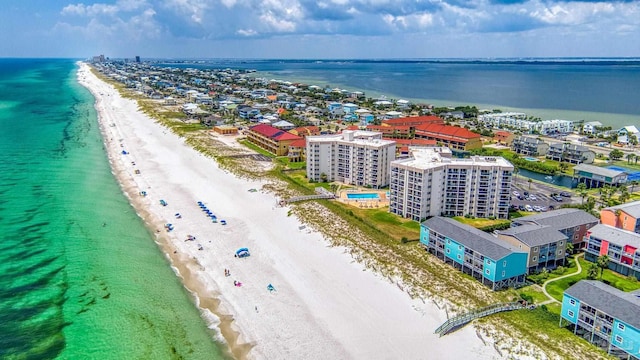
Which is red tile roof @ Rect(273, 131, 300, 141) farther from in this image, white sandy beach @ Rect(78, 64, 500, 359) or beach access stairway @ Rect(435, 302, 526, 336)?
beach access stairway @ Rect(435, 302, 526, 336)

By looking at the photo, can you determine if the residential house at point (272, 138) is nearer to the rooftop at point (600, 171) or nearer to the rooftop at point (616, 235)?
the rooftop at point (600, 171)

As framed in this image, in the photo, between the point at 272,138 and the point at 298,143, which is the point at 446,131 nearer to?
the point at 298,143

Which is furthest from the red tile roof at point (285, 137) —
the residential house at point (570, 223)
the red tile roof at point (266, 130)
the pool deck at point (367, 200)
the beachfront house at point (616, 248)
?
the beachfront house at point (616, 248)

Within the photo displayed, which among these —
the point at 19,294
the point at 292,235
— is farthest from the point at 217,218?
the point at 19,294

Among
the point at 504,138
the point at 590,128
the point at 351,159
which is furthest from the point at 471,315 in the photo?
the point at 590,128

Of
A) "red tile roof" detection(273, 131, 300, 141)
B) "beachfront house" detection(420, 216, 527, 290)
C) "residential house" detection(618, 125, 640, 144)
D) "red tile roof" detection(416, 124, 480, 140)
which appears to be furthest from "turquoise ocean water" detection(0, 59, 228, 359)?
"residential house" detection(618, 125, 640, 144)
